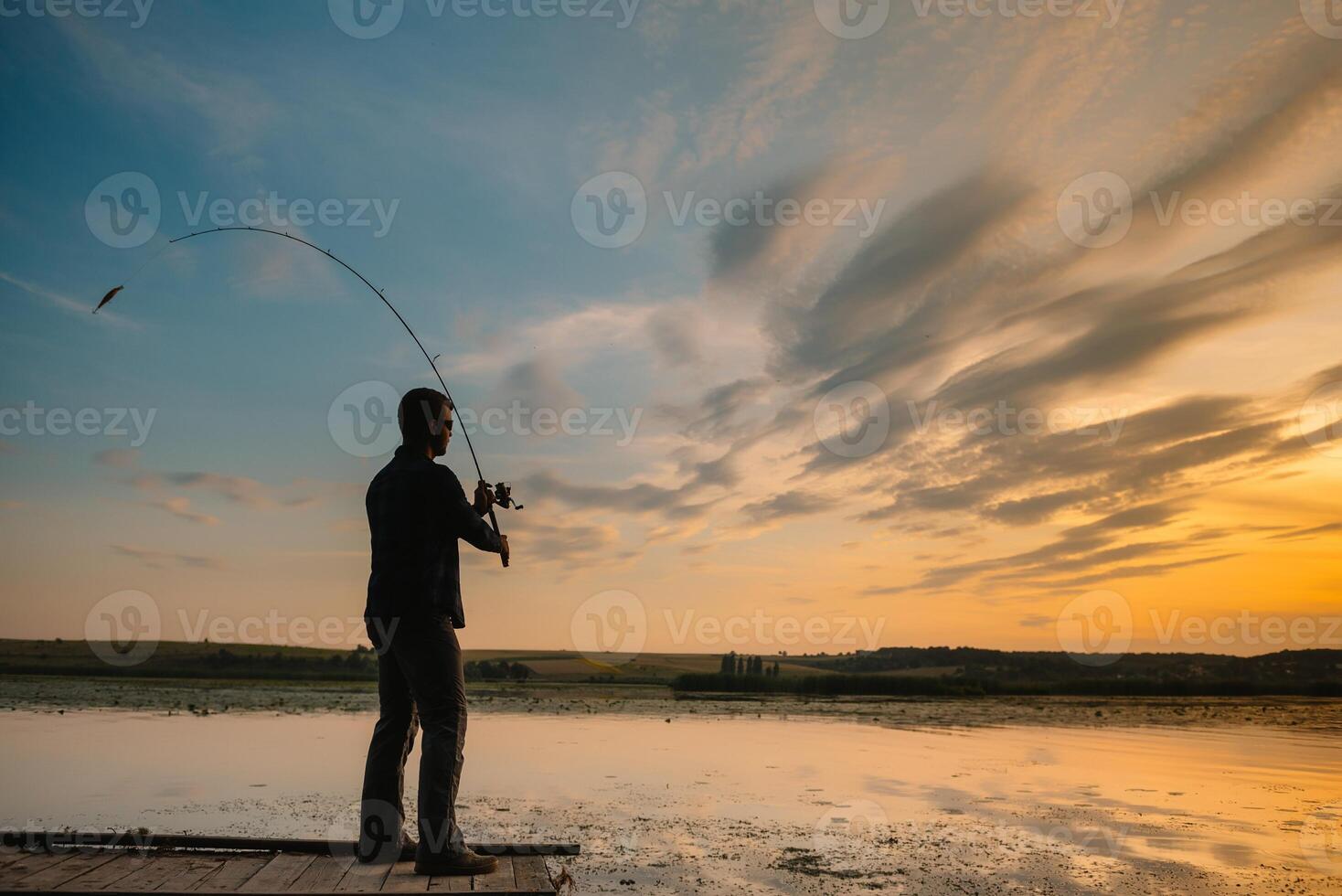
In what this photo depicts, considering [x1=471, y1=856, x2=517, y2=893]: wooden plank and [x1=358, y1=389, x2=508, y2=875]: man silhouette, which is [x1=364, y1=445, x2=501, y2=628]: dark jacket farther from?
[x1=471, y1=856, x2=517, y2=893]: wooden plank

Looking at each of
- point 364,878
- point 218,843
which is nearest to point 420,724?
point 364,878

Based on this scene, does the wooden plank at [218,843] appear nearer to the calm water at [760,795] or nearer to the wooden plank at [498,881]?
the wooden plank at [498,881]

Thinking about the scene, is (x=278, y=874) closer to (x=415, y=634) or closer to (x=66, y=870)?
(x=66, y=870)

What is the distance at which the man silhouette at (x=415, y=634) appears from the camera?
466cm

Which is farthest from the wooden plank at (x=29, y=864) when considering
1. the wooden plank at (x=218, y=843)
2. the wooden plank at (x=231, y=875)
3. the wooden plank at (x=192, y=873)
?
the wooden plank at (x=231, y=875)

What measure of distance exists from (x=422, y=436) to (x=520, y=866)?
7.50ft

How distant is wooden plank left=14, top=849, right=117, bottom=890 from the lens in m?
3.79

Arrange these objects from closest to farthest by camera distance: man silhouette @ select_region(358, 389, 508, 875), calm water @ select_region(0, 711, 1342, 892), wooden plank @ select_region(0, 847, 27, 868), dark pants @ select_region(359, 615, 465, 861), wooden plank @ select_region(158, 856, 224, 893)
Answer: wooden plank @ select_region(158, 856, 224, 893), wooden plank @ select_region(0, 847, 27, 868), dark pants @ select_region(359, 615, 465, 861), man silhouette @ select_region(358, 389, 508, 875), calm water @ select_region(0, 711, 1342, 892)

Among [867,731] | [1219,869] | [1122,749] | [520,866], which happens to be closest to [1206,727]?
[1122,749]

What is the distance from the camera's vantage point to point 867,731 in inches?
874

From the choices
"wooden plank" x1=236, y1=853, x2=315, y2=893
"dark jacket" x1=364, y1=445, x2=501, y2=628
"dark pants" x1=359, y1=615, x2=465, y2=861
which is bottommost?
"wooden plank" x1=236, y1=853, x2=315, y2=893

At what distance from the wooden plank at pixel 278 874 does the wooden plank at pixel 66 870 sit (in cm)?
72

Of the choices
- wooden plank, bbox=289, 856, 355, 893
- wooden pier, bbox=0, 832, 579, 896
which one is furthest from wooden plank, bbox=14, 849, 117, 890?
wooden plank, bbox=289, 856, 355, 893

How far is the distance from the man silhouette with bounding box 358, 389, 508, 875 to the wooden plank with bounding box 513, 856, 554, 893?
0.16 metres
